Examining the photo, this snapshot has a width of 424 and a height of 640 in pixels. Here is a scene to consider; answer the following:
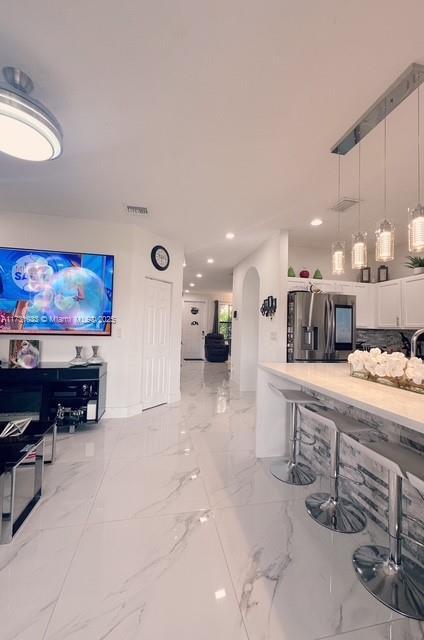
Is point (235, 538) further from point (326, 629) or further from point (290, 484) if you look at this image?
point (290, 484)

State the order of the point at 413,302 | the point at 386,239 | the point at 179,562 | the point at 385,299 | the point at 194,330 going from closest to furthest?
1. the point at 179,562
2. the point at 386,239
3. the point at 413,302
4. the point at 385,299
5. the point at 194,330

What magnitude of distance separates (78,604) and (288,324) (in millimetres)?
3255

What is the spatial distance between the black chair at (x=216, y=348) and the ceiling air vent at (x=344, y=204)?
688 centimetres

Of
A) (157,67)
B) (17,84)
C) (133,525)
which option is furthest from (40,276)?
(133,525)

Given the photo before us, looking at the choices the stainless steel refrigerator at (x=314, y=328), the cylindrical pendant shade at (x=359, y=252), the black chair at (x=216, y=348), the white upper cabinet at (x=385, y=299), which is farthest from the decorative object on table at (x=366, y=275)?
the black chair at (x=216, y=348)

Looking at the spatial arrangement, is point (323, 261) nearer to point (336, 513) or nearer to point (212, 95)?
point (212, 95)

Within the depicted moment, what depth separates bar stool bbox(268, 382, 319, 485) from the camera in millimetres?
2102

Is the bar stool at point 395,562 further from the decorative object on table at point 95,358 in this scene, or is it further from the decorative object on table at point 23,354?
the decorative object on table at point 23,354

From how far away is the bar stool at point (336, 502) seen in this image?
1619 mm

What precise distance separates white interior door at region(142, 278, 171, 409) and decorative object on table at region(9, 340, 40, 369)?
1333 mm

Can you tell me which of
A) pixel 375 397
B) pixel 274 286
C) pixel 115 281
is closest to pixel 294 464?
pixel 375 397

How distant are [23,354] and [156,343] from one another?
1656 millimetres

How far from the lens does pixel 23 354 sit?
10.4ft

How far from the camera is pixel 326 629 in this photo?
1092 mm
